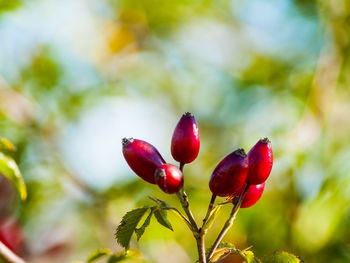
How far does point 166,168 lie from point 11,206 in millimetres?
2381

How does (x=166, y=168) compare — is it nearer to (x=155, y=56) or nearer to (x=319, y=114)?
(x=319, y=114)

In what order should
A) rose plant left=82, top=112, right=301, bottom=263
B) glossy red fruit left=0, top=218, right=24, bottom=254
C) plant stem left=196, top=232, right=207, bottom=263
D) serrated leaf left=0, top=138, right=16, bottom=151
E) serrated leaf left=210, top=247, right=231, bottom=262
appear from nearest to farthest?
plant stem left=196, top=232, right=207, bottom=263 → rose plant left=82, top=112, right=301, bottom=263 → serrated leaf left=210, top=247, right=231, bottom=262 → serrated leaf left=0, top=138, right=16, bottom=151 → glossy red fruit left=0, top=218, right=24, bottom=254

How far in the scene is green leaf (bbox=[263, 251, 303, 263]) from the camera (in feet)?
4.26

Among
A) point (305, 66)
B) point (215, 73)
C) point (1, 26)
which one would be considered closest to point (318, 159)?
point (305, 66)

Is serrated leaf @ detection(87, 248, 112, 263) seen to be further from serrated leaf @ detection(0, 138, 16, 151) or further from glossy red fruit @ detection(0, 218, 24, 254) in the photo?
glossy red fruit @ detection(0, 218, 24, 254)

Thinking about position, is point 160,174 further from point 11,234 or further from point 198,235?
point 11,234

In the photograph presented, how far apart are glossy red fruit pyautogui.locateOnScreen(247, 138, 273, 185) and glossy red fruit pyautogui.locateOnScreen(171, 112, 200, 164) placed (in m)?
0.19

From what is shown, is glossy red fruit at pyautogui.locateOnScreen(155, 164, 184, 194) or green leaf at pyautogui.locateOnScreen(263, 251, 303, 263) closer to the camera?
glossy red fruit at pyautogui.locateOnScreen(155, 164, 184, 194)

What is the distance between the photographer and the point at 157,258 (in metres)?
3.12

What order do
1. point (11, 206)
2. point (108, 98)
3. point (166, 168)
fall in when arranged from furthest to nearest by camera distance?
point (108, 98)
point (11, 206)
point (166, 168)

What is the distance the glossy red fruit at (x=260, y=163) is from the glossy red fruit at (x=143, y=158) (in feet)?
0.94

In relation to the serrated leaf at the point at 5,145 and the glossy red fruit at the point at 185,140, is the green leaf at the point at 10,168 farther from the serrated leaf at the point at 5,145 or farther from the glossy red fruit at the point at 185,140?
the glossy red fruit at the point at 185,140

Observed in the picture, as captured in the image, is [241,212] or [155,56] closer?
[241,212]

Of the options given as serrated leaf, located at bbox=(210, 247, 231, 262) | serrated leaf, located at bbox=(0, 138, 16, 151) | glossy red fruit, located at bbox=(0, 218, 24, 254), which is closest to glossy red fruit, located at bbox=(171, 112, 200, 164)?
serrated leaf, located at bbox=(210, 247, 231, 262)
